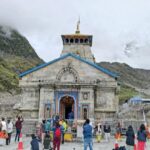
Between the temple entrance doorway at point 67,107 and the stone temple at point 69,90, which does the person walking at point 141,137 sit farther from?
the temple entrance doorway at point 67,107

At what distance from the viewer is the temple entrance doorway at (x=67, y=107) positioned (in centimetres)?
3294

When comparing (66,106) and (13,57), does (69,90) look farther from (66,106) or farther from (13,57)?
(13,57)

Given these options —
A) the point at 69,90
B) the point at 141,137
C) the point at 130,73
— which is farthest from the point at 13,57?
the point at 141,137

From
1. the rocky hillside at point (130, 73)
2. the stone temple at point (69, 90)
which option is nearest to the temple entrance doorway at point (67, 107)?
the stone temple at point (69, 90)

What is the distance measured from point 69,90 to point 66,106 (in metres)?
3.05

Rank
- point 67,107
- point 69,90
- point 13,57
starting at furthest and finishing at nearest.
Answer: point 13,57 < point 67,107 < point 69,90

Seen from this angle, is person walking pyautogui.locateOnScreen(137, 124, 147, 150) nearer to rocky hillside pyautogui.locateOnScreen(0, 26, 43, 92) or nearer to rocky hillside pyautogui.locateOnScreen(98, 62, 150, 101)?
rocky hillside pyautogui.locateOnScreen(0, 26, 43, 92)

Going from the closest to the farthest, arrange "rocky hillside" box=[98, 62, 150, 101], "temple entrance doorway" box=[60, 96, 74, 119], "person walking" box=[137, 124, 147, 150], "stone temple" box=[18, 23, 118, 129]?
"person walking" box=[137, 124, 147, 150] → "stone temple" box=[18, 23, 118, 129] → "temple entrance doorway" box=[60, 96, 74, 119] → "rocky hillside" box=[98, 62, 150, 101]

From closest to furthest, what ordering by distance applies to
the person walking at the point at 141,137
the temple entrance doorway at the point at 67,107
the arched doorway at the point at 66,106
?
the person walking at the point at 141,137
the temple entrance doorway at the point at 67,107
the arched doorway at the point at 66,106

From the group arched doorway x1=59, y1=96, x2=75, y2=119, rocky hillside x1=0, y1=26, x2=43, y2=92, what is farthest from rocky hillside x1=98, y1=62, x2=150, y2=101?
arched doorway x1=59, y1=96, x2=75, y2=119

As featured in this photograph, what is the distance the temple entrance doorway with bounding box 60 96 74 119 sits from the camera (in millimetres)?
32938

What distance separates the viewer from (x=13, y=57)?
403 ft

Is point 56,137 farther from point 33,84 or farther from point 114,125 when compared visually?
point 33,84

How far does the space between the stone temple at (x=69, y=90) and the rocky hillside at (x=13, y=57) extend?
49.2 metres
